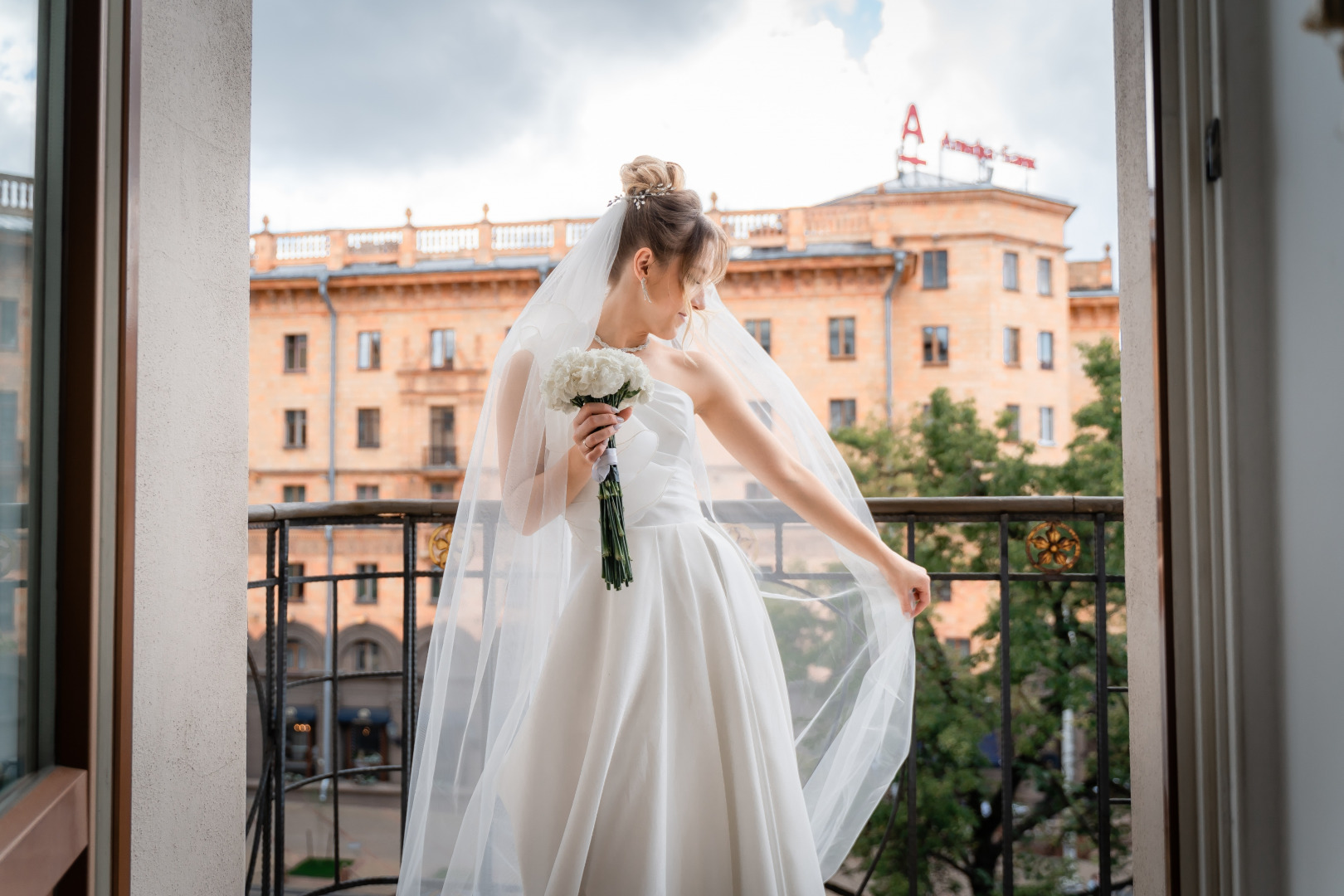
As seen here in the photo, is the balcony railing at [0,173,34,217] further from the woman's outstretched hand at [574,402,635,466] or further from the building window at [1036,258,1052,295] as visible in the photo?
the building window at [1036,258,1052,295]

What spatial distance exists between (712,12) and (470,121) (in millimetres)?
8660

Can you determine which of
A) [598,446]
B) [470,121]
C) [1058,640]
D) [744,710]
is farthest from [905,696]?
[470,121]

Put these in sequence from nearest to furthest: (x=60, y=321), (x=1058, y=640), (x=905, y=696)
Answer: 1. (x=60, y=321)
2. (x=905, y=696)
3. (x=1058, y=640)

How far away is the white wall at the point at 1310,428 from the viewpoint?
85cm

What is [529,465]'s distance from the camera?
1.40 meters

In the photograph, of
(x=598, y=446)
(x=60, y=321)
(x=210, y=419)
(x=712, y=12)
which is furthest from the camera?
(x=712, y=12)

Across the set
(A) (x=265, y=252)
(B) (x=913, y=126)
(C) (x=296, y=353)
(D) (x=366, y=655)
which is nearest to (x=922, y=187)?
(B) (x=913, y=126)

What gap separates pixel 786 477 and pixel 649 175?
23.5 inches

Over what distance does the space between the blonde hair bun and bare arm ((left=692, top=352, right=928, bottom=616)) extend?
31 cm

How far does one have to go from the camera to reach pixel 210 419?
56.0 inches

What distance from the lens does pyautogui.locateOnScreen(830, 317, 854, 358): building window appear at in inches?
937

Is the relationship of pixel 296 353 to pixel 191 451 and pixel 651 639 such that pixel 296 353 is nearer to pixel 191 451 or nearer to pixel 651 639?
pixel 191 451

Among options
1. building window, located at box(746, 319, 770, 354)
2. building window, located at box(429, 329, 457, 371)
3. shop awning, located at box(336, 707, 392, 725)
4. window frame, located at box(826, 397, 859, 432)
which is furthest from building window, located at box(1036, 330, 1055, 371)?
shop awning, located at box(336, 707, 392, 725)

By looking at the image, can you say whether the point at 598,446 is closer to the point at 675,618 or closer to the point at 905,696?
the point at 675,618
